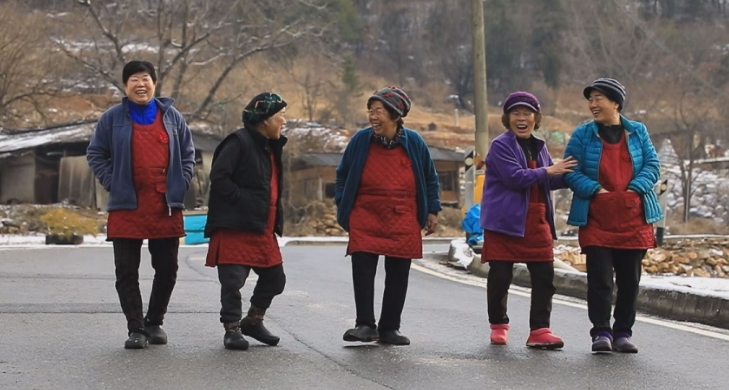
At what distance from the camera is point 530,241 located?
802 cm

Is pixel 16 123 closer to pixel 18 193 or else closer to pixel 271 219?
pixel 18 193

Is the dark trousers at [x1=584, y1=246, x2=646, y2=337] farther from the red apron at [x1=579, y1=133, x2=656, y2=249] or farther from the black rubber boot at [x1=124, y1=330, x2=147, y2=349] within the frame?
the black rubber boot at [x1=124, y1=330, x2=147, y2=349]

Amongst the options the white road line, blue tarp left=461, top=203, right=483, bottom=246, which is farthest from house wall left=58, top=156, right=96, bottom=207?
the white road line

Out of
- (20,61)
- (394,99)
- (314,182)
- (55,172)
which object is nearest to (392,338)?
(394,99)

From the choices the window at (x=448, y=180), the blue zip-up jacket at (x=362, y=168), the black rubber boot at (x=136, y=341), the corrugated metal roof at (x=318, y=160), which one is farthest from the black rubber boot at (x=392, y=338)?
the window at (x=448, y=180)

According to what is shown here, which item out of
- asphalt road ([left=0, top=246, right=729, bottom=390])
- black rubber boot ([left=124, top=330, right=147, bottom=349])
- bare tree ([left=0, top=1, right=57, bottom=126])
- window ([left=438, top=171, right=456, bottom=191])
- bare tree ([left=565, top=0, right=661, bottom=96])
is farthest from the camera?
bare tree ([left=565, top=0, right=661, bottom=96])

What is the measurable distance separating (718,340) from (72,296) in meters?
5.46

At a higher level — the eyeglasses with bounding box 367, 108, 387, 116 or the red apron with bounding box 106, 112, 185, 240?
the eyeglasses with bounding box 367, 108, 387, 116

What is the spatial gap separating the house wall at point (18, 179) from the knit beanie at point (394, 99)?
38350mm

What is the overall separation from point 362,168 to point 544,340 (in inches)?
62.7

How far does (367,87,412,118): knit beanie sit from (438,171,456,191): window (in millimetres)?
46649

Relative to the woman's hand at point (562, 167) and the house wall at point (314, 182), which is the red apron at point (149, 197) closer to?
the woman's hand at point (562, 167)

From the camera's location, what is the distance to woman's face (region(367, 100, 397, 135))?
788 centimetres

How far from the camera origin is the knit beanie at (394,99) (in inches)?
309
